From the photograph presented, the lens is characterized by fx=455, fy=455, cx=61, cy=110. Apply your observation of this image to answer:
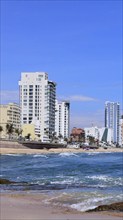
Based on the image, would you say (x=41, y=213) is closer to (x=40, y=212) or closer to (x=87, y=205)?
(x=40, y=212)

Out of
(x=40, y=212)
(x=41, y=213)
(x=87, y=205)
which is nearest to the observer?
(x=41, y=213)

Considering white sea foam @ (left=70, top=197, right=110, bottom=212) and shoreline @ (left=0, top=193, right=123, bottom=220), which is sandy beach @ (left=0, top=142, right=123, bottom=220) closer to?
shoreline @ (left=0, top=193, right=123, bottom=220)

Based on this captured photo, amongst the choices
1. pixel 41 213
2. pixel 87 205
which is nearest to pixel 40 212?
pixel 41 213

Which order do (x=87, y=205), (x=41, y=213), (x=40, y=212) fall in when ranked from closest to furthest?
(x=41, y=213) → (x=40, y=212) → (x=87, y=205)

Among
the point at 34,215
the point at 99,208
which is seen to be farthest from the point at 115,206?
the point at 34,215

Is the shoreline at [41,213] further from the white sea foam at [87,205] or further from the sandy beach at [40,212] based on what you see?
the white sea foam at [87,205]

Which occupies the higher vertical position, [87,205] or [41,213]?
[41,213]

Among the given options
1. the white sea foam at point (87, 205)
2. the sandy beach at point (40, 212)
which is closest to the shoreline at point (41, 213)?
the sandy beach at point (40, 212)

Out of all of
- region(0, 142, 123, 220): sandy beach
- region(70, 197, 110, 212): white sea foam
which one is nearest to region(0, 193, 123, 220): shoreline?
region(0, 142, 123, 220): sandy beach
